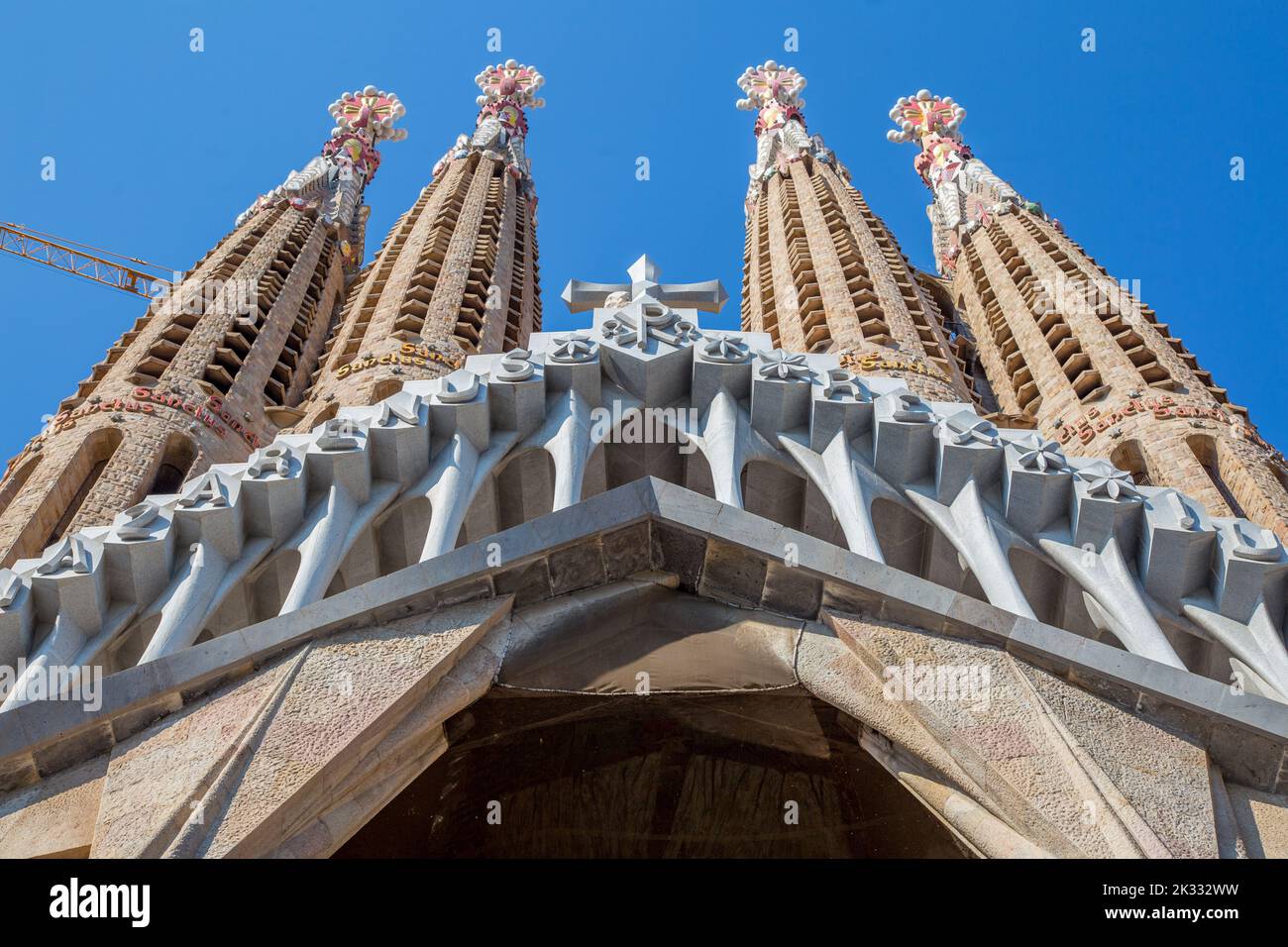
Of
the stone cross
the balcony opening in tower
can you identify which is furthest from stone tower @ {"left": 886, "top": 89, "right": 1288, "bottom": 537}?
the balcony opening in tower

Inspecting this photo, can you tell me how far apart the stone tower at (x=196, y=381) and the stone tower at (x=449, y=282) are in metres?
0.86

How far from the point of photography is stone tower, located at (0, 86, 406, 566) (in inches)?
802

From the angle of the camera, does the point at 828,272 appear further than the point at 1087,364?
Yes

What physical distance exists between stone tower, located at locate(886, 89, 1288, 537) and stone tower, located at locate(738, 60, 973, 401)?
1.27 m

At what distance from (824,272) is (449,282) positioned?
7348 millimetres

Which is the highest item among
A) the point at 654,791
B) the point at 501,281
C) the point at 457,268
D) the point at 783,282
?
the point at 501,281

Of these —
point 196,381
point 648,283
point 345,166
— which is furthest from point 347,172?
point 648,283

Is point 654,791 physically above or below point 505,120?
below

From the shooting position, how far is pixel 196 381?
2412 cm

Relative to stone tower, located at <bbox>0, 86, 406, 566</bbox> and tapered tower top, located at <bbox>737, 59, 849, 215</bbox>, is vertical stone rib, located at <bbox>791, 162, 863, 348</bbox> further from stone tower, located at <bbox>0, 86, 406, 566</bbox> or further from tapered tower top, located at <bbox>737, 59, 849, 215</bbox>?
stone tower, located at <bbox>0, 86, 406, 566</bbox>

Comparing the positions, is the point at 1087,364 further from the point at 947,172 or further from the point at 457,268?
the point at 947,172

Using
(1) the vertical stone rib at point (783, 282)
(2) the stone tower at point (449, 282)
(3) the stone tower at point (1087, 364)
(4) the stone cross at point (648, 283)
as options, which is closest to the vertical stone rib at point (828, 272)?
(1) the vertical stone rib at point (783, 282)

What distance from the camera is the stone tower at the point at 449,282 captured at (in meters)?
25.5
